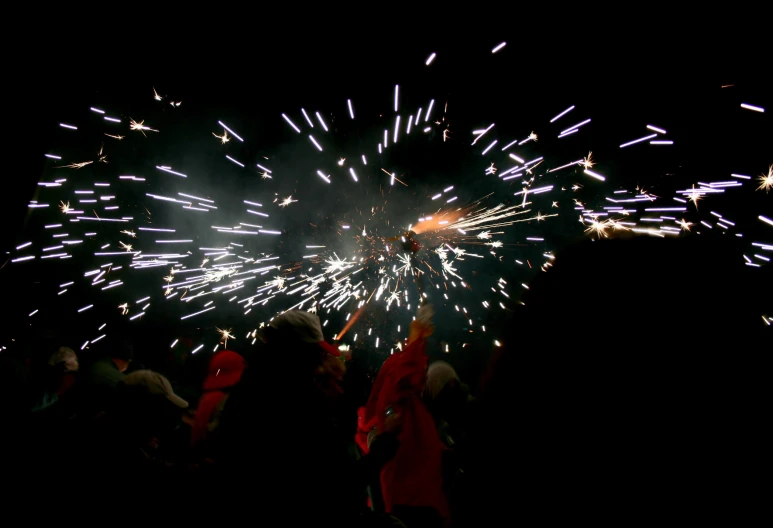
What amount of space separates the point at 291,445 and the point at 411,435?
123 cm

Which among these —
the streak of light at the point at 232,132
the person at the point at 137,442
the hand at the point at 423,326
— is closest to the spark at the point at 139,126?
the streak of light at the point at 232,132

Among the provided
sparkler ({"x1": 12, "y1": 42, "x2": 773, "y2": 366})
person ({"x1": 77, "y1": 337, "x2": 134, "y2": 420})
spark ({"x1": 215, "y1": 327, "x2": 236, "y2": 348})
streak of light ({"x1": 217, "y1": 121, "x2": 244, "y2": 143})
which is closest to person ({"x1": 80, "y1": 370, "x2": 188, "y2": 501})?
person ({"x1": 77, "y1": 337, "x2": 134, "y2": 420})

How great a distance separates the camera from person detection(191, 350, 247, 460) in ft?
9.20

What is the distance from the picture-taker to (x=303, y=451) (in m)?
2.03

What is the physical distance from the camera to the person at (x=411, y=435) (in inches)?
101

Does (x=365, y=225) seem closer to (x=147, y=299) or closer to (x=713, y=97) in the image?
(x=147, y=299)

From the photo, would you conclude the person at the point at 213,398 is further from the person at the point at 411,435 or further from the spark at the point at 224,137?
the spark at the point at 224,137

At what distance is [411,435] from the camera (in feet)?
9.17

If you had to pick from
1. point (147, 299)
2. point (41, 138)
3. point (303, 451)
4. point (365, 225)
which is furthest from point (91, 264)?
point (303, 451)

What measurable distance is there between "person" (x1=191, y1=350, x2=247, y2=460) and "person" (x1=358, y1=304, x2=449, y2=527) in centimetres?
140

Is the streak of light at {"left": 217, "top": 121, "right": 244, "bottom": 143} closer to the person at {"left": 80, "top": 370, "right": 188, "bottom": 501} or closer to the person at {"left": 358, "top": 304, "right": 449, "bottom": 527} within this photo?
the person at {"left": 80, "top": 370, "right": 188, "bottom": 501}

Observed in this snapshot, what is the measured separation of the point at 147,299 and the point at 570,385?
9058 millimetres

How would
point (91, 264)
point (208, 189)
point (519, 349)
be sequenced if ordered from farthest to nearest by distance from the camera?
1. point (208, 189)
2. point (91, 264)
3. point (519, 349)

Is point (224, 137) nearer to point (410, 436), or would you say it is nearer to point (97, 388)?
point (97, 388)
